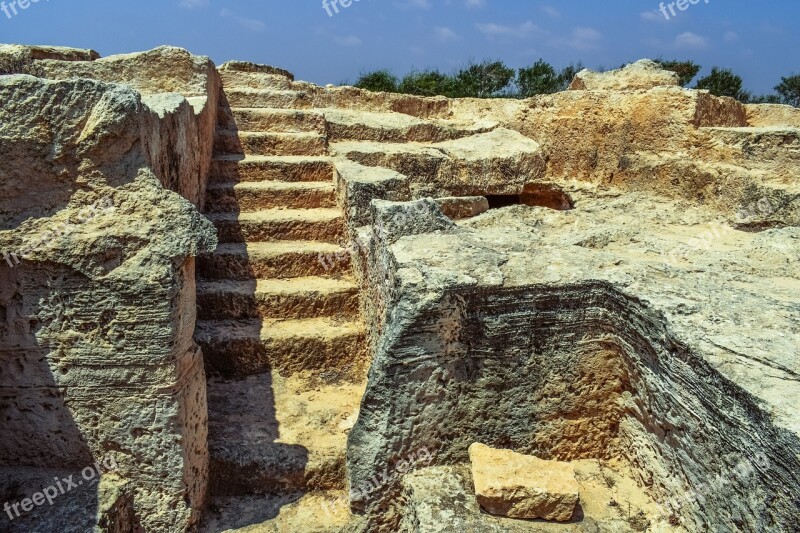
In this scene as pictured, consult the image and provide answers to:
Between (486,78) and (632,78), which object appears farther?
(486,78)

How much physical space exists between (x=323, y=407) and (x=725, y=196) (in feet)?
12.5

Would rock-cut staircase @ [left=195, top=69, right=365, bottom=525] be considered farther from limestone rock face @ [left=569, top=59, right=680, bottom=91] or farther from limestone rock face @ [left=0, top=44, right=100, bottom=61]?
limestone rock face @ [left=569, top=59, right=680, bottom=91]

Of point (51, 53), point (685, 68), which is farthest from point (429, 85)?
point (51, 53)

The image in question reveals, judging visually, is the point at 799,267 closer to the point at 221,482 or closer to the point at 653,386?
the point at 653,386

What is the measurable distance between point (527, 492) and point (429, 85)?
23509 millimetres

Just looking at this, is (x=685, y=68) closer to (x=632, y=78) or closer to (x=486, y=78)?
(x=486, y=78)

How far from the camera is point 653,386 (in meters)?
2.34

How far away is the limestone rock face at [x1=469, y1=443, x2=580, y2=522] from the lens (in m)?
2.23

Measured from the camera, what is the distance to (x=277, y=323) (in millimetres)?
3773

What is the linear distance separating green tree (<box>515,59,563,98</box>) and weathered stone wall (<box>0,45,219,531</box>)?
26.1m

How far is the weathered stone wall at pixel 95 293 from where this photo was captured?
221 cm

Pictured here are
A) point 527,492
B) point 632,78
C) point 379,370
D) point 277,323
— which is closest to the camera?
point 527,492

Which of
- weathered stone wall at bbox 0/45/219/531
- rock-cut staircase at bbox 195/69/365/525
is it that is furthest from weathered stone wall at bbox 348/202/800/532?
weathered stone wall at bbox 0/45/219/531

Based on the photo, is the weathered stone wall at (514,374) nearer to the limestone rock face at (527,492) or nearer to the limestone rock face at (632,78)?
the limestone rock face at (527,492)
